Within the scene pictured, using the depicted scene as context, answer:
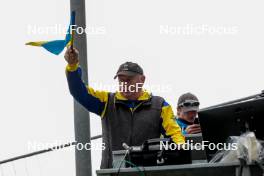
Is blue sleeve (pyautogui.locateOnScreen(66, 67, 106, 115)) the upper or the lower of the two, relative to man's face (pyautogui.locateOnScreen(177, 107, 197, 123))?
upper

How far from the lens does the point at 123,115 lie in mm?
6582

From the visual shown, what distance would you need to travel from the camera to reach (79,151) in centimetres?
598

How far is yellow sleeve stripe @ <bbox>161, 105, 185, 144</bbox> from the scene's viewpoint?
21.3ft

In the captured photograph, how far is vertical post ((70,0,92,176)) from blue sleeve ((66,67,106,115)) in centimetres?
5

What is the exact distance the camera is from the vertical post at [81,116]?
19.7 ft

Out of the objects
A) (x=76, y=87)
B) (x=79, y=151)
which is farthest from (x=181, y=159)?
(x=76, y=87)

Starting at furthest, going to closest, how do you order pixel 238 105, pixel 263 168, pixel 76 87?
pixel 76 87 → pixel 238 105 → pixel 263 168

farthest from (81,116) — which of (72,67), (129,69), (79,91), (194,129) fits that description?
(194,129)

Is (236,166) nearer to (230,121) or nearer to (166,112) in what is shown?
(230,121)

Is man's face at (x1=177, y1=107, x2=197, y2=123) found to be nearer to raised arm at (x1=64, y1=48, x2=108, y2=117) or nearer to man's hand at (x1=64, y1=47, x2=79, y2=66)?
raised arm at (x1=64, y1=48, x2=108, y2=117)

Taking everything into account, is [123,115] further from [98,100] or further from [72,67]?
[72,67]

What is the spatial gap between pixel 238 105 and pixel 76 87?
187 cm

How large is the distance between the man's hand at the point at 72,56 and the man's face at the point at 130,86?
2.13ft

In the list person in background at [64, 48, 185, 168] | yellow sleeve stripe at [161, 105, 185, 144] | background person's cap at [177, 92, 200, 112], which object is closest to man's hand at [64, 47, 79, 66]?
person in background at [64, 48, 185, 168]
